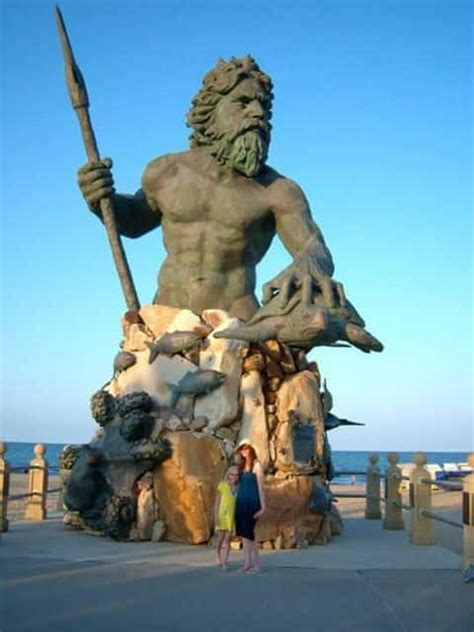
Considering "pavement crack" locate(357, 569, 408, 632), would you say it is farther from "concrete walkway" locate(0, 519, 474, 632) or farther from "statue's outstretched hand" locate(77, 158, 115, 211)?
"statue's outstretched hand" locate(77, 158, 115, 211)

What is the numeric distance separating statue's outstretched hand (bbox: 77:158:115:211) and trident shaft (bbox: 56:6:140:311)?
0.09 meters

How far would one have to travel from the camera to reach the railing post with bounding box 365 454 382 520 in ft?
36.0

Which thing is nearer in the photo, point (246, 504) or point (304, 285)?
point (246, 504)

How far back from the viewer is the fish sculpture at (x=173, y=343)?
7859 millimetres

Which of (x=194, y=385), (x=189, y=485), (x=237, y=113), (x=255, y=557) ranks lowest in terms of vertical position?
(x=255, y=557)

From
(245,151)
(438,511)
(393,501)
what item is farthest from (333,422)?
(438,511)

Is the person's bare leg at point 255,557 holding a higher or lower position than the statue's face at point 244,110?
lower

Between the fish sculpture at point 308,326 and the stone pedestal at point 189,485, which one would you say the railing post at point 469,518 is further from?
the stone pedestal at point 189,485

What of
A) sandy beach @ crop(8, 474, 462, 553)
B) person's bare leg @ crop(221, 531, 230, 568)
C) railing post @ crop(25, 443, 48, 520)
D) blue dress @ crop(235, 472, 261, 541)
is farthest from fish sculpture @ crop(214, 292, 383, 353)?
railing post @ crop(25, 443, 48, 520)

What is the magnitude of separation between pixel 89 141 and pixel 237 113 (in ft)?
4.97

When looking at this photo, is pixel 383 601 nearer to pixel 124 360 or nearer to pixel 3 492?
pixel 124 360

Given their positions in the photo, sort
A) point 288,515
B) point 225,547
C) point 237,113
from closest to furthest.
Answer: point 225,547 → point 288,515 → point 237,113

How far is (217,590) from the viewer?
5.23 metres

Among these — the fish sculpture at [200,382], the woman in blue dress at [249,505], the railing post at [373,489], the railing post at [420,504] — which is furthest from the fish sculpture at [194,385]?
the railing post at [373,489]
